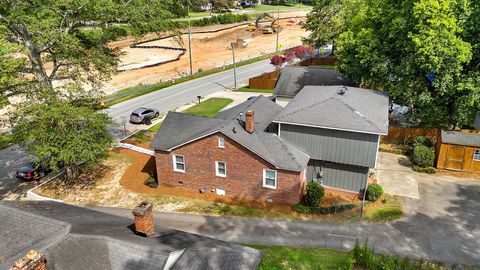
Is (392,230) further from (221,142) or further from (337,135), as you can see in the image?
(221,142)

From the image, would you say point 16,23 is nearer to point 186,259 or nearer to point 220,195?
point 220,195

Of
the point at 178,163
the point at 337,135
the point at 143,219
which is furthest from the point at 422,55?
the point at 143,219

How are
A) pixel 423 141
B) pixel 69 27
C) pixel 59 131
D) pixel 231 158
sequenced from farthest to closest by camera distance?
pixel 423 141, pixel 69 27, pixel 59 131, pixel 231 158

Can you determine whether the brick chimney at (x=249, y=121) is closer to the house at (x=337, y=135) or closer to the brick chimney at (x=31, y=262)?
the house at (x=337, y=135)

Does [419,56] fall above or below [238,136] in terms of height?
above

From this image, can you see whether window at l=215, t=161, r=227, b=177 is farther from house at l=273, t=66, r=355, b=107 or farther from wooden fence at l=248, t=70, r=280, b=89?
wooden fence at l=248, t=70, r=280, b=89

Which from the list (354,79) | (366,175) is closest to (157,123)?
(354,79)

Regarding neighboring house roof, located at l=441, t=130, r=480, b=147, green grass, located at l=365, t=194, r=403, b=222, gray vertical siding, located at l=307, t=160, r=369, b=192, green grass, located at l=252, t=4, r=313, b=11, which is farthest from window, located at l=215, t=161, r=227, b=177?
green grass, located at l=252, t=4, r=313, b=11
